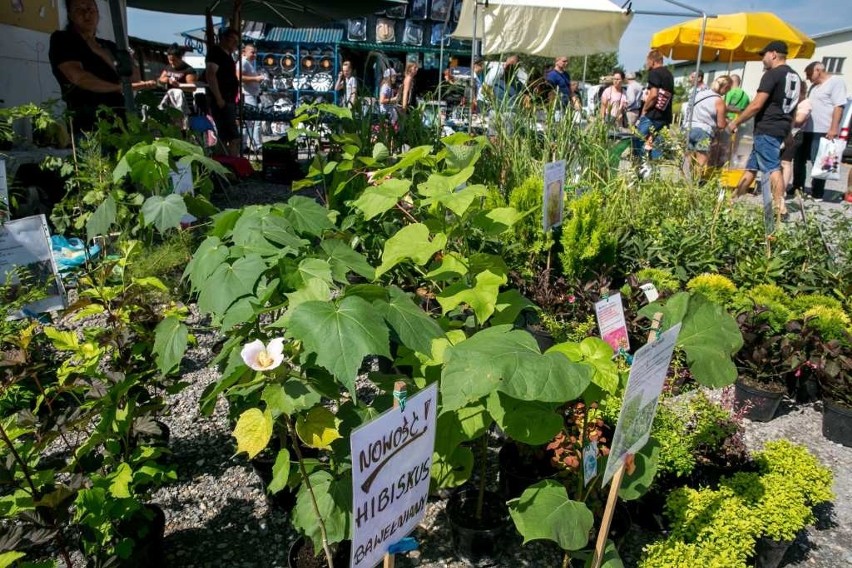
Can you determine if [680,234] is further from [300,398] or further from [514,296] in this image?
[300,398]

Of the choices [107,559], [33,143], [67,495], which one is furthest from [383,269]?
[33,143]

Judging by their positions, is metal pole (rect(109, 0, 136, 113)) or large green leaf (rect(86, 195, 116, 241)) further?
metal pole (rect(109, 0, 136, 113))

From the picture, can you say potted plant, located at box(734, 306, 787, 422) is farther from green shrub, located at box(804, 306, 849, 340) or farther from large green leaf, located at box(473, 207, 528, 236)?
large green leaf, located at box(473, 207, 528, 236)

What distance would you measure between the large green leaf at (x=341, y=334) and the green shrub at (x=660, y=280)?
2382 mm

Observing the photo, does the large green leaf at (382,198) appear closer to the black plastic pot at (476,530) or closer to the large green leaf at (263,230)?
the large green leaf at (263,230)

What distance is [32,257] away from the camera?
81.4 inches

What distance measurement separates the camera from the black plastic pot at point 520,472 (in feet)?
6.84

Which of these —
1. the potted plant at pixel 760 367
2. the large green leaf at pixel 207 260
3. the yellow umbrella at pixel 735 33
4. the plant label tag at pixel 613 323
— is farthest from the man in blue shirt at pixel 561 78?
the large green leaf at pixel 207 260

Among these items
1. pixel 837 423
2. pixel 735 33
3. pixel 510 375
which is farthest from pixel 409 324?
pixel 735 33

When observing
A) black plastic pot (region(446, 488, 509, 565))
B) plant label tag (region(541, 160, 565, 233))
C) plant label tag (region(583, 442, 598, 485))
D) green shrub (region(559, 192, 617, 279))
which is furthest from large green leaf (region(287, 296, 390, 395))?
green shrub (region(559, 192, 617, 279))

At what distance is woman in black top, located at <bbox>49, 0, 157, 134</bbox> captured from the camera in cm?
420

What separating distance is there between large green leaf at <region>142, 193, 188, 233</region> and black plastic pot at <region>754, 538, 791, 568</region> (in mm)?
2268

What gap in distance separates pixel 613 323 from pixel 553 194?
1371 mm

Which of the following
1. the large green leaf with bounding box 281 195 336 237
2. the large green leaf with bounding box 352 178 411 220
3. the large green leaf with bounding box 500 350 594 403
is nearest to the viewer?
the large green leaf with bounding box 500 350 594 403
